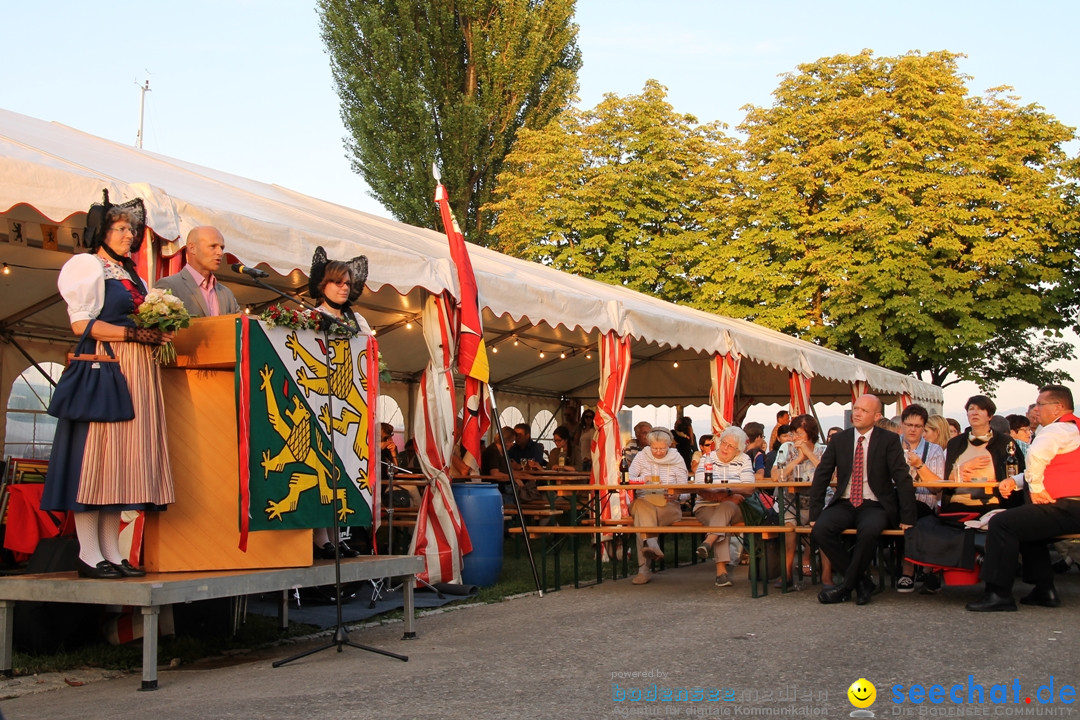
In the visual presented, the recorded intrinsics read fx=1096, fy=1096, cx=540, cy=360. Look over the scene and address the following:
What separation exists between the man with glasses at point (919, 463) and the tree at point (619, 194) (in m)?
19.3

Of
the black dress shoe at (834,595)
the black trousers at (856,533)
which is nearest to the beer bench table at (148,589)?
the black dress shoe at (834,595)

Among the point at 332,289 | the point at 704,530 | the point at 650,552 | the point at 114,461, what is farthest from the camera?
the point at 650,552

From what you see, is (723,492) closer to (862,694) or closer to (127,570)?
(862,694)

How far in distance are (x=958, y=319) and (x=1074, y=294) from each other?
3076 millimetres

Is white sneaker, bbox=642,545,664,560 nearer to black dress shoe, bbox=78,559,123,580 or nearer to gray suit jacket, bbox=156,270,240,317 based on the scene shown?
gray suit jacket, bbox=156,270,240,317

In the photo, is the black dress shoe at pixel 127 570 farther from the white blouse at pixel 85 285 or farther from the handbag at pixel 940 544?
the handbag at pixel 940 544

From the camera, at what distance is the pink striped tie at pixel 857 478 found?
339 inches

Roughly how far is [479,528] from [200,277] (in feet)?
13.0

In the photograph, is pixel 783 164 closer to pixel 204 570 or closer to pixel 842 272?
pixel 842 272

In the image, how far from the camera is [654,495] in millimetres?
9859

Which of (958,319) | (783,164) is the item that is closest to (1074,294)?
(958,319)

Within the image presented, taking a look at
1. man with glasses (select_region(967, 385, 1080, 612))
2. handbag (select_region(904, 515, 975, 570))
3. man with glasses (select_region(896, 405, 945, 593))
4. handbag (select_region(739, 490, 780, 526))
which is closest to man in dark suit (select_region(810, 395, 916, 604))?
handbag (select_region(904, 515, 975, 570))

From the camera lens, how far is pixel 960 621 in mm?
7293

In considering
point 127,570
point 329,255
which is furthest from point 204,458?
point 329,255
